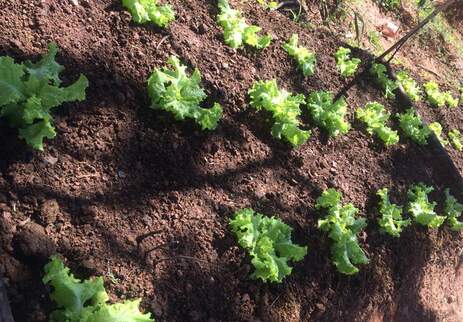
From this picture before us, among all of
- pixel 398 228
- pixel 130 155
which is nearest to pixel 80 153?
pixel 130 155

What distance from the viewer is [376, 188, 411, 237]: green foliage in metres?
4.47

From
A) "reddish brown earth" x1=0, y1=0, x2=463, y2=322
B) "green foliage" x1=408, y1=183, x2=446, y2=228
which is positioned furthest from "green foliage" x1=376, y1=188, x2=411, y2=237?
"green foliage" x1=408, y1=183, x2=446, y2=228

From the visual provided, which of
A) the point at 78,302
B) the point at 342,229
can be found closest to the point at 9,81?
the point at 78,302

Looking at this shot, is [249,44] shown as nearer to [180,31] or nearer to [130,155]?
[180,31]

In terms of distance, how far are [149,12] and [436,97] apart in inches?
184

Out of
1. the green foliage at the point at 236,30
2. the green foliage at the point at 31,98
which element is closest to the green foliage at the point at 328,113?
the green foliage at the point at 236,30

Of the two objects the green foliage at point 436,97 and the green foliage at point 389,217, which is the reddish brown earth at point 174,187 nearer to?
the green foliage at point 389,217

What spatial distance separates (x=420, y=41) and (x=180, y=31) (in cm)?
660

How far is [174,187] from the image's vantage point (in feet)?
11.0

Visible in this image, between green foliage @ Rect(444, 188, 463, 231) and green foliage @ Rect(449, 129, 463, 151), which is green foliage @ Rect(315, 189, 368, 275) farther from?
green foliage @ Rect(449, 129, 463, 151)

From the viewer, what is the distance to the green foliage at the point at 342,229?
3.91m

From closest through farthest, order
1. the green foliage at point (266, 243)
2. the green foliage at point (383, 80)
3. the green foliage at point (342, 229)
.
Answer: the green foliage at point (266, 243)
the green foliage at point (342, 229)
the green foliage at point (383, 80)

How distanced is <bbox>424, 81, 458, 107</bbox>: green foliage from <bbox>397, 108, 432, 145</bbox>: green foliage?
4.44 ft

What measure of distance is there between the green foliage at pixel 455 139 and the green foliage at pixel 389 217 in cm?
256
